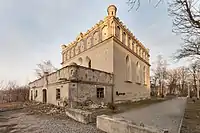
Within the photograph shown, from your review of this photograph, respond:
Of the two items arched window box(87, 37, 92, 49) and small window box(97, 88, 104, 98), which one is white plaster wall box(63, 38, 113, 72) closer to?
arched window box(87, 37, 92, 49)

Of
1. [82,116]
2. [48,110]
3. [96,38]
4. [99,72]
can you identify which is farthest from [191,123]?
[96,38]

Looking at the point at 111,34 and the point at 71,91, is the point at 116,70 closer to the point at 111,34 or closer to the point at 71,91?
the point at 111,34

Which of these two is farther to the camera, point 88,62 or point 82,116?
point 88,62

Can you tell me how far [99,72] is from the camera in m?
17.0

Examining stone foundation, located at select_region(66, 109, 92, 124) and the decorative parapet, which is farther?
the decorative parapet

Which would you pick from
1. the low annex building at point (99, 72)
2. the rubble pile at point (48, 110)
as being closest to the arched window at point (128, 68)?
the low annex building at point (99, 72)

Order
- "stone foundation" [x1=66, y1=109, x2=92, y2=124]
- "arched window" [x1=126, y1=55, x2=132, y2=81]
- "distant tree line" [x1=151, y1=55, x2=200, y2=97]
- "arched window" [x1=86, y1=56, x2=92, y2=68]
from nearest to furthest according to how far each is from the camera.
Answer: "stone foundation" [x1=66, y1=109, x2=92, y2=124], "arched window" [x1=86, y1=56, x2=92, y2=68], "arched window" [x1=126, y1=55, x2=132, y2=81], "distant tree line" [x1=151, y1=55, x2=200, y2=97]

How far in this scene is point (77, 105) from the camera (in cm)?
1400

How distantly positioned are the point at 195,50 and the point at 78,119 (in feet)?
34.4

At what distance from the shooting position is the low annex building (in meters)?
14.4

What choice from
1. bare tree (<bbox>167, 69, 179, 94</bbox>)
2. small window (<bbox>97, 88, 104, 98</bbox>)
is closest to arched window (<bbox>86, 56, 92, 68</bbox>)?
small window (<bbox>97, 88, 104, 98</bbox>)

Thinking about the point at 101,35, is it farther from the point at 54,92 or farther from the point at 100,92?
the point at 54,92

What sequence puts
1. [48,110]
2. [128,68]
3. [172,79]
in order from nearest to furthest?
[48,110]
[128,68]
[172,79]

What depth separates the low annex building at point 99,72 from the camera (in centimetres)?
1443
